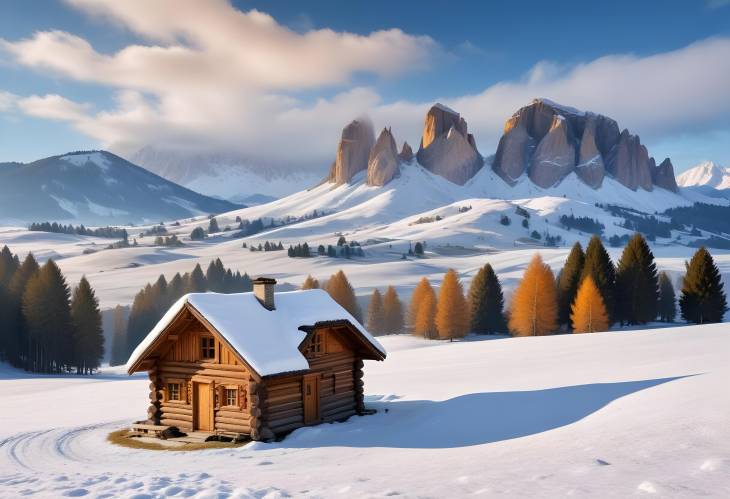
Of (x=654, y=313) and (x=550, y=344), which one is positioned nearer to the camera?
(x=550, y=344)

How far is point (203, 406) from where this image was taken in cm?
2242

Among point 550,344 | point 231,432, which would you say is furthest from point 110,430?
point 550,344

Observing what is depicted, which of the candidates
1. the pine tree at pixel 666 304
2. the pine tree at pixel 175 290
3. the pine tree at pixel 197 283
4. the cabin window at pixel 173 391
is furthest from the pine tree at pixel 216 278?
the cabin window at pixel 173 391

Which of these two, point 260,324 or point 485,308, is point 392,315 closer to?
point 485,308

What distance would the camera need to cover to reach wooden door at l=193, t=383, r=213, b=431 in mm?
22156

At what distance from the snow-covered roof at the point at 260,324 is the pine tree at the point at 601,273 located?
44.2 m

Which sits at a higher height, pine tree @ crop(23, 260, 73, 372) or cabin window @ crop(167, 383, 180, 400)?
pine tree @ crop(23, 260, 73, 372)

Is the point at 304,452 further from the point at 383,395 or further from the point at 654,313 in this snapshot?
the point at 654,313

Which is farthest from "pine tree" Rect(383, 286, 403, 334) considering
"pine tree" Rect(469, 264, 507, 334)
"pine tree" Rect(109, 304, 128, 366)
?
"pine tree" Rect(109, 304, 128, 366)

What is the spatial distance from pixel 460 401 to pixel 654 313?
50.0 metres

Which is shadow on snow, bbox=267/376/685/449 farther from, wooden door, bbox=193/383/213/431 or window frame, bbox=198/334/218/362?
window frame, bbox=198/334/218/362

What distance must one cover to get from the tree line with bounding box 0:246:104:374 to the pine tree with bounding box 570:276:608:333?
157 feet

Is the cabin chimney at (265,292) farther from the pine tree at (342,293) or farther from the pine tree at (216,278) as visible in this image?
the pine tree at (216,278)

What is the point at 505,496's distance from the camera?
11180mm
